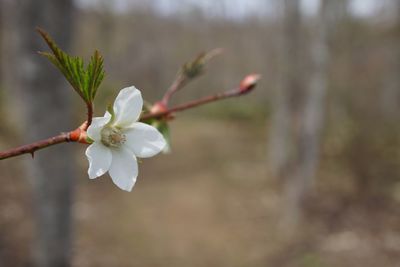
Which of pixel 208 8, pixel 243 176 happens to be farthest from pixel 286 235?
pixel 208 8

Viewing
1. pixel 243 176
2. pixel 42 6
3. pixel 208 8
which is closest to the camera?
pixel 42 6

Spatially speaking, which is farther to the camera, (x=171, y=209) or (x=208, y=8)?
(x=208, y=8)

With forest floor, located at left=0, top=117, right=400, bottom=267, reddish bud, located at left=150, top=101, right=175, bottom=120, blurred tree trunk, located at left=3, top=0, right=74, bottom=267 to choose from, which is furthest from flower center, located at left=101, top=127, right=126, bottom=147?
forest floor, located at left=0, top=117, right=400, bottom=267

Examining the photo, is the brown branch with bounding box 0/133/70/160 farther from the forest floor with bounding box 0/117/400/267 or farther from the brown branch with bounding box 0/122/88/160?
the forest floor with bounding box 0/117/400/267

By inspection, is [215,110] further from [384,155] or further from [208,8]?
[384,155]

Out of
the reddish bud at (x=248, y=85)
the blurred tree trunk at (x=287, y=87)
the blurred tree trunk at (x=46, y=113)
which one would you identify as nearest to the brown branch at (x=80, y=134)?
the reddish bud at (x=248, y=85)

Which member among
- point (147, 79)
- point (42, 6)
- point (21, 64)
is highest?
point (42, 6)
